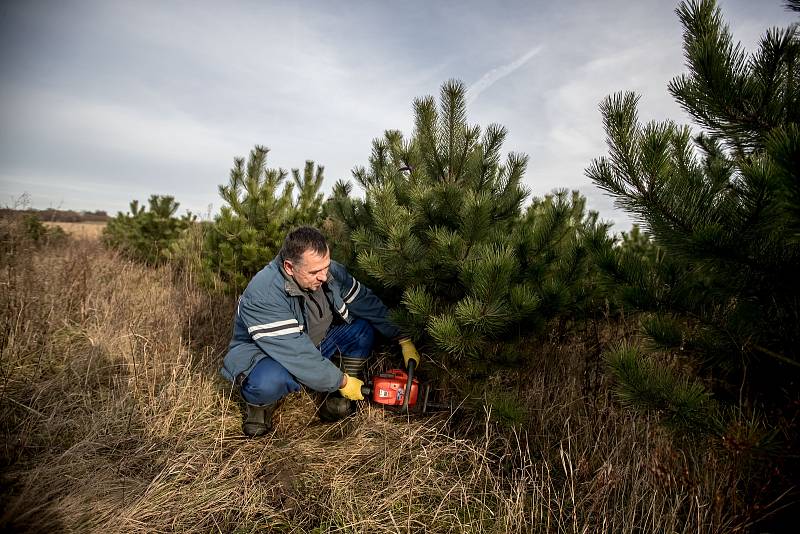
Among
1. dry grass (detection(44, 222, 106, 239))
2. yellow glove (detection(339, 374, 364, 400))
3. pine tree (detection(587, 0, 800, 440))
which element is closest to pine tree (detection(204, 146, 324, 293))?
yellow glove (detection(339, 374, 364, 400))

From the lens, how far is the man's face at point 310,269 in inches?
108

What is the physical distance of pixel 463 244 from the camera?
2453 mm

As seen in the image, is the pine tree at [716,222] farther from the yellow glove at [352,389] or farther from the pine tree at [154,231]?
the pine tree at [154,231]

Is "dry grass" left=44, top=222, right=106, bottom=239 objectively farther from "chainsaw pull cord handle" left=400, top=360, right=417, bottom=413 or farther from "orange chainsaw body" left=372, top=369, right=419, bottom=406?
"chainsaw pull cord handle" left=400, top=360, right=417, bottom=413

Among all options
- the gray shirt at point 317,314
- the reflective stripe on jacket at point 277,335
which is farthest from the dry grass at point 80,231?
the gray shirt at point 317,314

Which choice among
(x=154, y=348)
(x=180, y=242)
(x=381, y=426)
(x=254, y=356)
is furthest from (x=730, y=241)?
(x=180, y=242)

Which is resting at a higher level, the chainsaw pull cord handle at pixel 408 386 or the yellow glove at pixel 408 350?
the yellow glove at pixel 408 350

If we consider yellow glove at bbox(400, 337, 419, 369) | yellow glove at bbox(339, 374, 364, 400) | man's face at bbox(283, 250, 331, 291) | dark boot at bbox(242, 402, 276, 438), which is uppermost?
man's face at bbox(283, 250, 331, 291)

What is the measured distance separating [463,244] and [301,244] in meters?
1.08

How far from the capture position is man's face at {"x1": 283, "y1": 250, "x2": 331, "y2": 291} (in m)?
2.75

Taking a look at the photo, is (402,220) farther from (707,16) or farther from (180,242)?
(180,242)

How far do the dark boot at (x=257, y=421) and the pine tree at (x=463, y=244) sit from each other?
3.86ft

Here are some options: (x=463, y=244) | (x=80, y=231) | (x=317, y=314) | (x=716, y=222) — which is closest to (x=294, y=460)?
(x=317, y=314)

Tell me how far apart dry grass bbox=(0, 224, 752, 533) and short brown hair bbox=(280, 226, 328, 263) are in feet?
3.98
